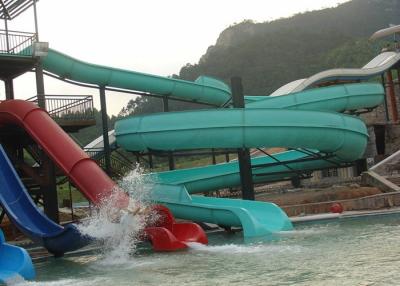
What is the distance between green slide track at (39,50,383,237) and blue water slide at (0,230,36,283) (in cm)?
512

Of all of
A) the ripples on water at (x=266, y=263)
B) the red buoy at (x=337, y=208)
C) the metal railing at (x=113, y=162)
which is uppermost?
Answer: the metal railing at (x=113, y=162)

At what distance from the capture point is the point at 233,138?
52.1 ft

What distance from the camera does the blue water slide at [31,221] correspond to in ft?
38.8

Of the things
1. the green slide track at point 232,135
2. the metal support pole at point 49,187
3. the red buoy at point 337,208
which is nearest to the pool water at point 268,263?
the green slide track at point 232,135

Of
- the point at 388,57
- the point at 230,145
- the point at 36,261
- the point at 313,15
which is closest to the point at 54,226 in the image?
the point at 36,261

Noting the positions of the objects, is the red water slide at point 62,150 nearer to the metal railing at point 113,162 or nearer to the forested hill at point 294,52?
the metal railing at point 113,162

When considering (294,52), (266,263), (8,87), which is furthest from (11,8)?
(294,52)

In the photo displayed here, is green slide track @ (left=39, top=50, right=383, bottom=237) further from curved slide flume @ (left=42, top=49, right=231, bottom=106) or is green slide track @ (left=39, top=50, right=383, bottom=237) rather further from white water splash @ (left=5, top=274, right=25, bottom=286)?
white water splash @ (left=5, top=274, right=25, bottom=286)

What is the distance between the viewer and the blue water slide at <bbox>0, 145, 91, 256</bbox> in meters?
11.8

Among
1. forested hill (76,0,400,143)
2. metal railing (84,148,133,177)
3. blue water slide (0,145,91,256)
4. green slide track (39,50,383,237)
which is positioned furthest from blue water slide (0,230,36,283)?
forested hill (76,0,400,143)

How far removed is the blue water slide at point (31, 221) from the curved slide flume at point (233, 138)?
10.5 feet

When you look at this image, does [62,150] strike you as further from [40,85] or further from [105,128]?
[105,128]

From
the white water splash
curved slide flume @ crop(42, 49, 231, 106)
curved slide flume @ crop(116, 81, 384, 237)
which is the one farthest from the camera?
curved slide flume @ crop(42, 49, 231, 106)

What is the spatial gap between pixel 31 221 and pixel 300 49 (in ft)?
254
